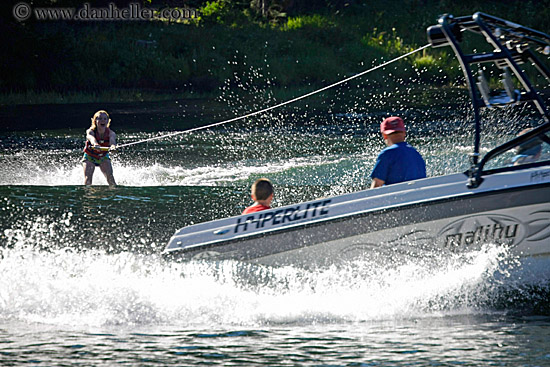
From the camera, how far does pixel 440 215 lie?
6.36 meters

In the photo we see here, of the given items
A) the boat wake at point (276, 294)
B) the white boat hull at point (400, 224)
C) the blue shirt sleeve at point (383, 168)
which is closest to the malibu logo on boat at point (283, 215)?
the white boat hull at point (400, 224)

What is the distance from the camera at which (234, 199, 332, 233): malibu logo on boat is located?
6.65 meters

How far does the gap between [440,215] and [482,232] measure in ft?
1.23

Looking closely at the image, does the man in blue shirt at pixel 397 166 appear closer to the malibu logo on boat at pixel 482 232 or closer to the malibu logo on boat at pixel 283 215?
the malibu logo on boat at pixel 283 215

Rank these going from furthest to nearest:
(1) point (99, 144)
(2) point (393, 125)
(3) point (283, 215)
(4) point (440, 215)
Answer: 1. (1) point (99, 144)
2. (2) point (393, 125)
3. (3) point (283, 215)
4. (4) point (440, 215)

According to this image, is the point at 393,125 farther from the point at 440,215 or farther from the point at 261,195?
the point at 261,195

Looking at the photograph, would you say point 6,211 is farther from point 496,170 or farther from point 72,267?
point 496,170

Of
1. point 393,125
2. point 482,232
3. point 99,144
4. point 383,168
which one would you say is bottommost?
point 482,232

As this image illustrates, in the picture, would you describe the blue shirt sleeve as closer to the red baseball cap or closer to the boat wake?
the red baseball cap

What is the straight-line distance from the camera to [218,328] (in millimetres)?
6227

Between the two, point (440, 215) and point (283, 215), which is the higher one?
point (283, 215)

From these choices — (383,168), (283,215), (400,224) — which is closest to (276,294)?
(283,215)

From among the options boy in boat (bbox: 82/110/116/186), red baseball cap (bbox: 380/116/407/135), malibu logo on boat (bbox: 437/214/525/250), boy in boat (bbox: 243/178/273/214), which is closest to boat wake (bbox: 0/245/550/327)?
malibu logo on boat (bbox: 437/214/525/250)

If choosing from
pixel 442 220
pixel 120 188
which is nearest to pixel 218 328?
pixel 442 220
